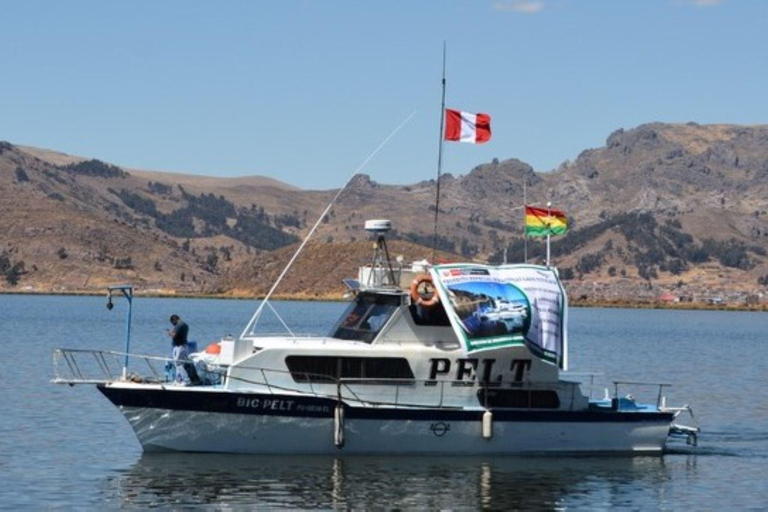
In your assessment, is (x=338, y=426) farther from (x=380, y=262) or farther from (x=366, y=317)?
(x=380, y=262)

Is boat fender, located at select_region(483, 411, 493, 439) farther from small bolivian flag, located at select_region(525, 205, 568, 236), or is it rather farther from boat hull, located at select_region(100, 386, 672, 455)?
small bolivian flag, located at select_region(525, 205, 568, 236)

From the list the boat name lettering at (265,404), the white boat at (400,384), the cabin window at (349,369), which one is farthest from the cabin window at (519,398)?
the boat name lettering at (265,404)

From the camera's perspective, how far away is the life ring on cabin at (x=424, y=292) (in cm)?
3619

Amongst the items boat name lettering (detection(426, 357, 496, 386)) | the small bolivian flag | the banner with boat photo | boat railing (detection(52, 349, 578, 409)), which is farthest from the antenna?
the small bolivian flag

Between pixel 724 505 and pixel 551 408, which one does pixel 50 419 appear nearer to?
pixel 551 408

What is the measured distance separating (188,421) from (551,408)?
894 centimetres

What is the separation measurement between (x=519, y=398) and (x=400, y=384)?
306cm

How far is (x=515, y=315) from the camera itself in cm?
3631

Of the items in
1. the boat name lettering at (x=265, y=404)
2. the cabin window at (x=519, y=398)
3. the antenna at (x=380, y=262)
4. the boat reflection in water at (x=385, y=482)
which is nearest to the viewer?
the boat reflection in water at (x=385, y=482)

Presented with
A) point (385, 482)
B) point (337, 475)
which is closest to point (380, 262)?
point (337, 475)

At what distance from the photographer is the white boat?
3522 centimetres

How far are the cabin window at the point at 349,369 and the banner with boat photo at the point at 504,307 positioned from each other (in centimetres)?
165

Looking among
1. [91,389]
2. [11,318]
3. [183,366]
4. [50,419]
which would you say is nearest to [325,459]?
[183,366]

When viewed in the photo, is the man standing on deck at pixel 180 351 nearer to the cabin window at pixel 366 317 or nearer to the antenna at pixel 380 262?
the cabin window at pixel 366 317
